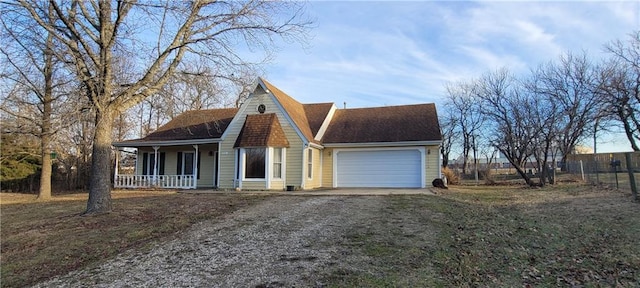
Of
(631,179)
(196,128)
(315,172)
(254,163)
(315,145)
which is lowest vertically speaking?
(631,179)

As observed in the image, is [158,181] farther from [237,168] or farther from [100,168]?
[100,168]

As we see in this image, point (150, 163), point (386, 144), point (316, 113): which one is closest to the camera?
point (386, 144)

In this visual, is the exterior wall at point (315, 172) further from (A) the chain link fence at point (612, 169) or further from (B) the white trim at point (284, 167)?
(A) the chain link fence at point (612, 169)

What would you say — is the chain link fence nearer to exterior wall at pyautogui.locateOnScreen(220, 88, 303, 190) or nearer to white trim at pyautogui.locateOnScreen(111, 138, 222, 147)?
exterior wall at pyautogui.locateOnScreen(220, 88, 303, 190)

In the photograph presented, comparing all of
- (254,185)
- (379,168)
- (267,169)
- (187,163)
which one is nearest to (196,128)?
(187,163)

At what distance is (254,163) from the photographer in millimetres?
17734

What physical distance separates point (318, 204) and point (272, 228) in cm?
355

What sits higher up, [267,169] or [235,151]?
[235,151]

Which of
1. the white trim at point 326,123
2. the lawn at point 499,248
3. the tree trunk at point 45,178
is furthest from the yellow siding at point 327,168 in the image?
the tree trunk at point 45,178

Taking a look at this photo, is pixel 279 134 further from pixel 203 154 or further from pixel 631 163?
pixel 631 163

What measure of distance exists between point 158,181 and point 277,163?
7.35 meters

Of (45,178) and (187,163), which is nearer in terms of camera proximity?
Result: (45,178)

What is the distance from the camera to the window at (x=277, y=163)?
58.1 ft

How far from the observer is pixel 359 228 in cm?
819
